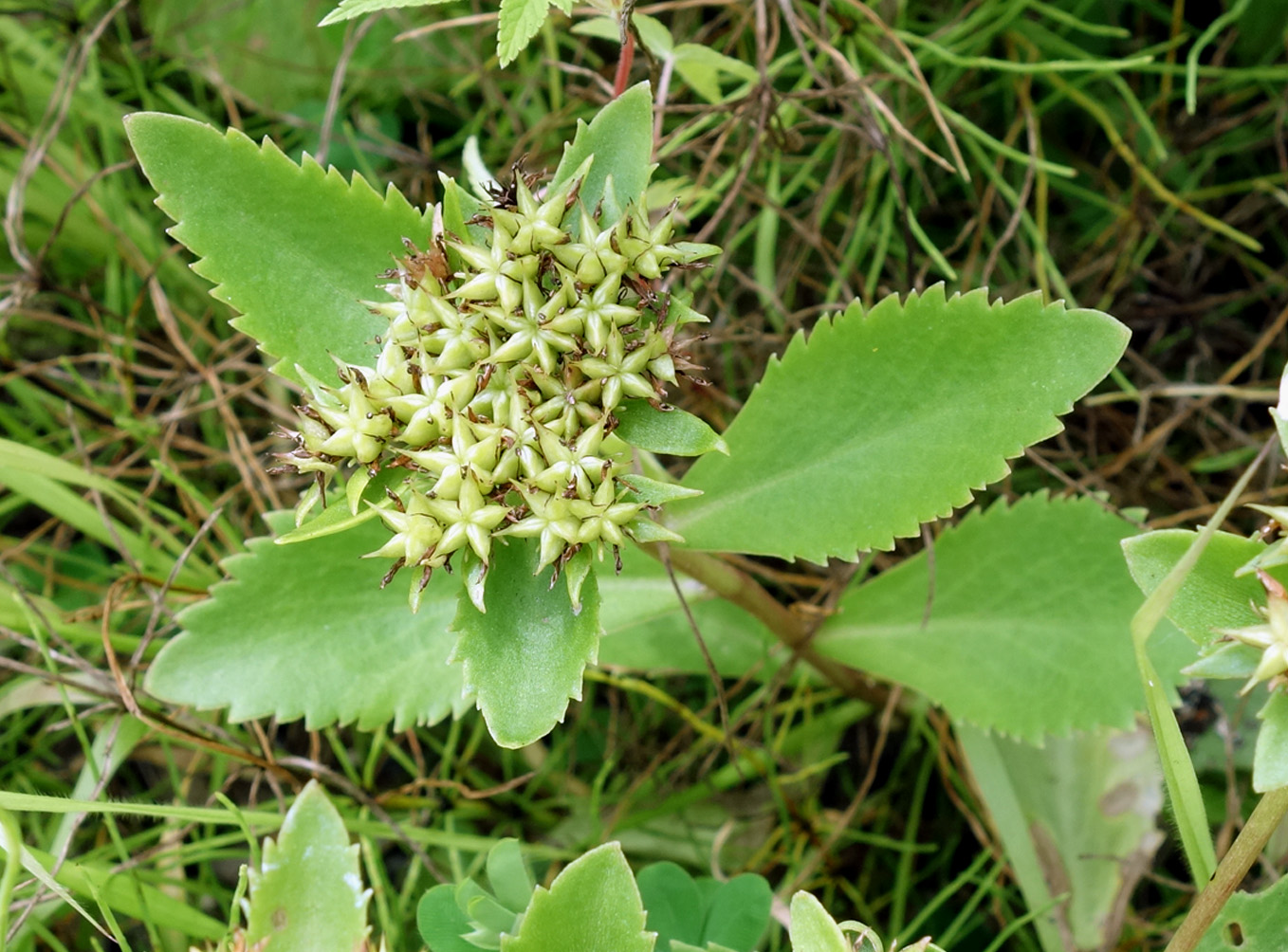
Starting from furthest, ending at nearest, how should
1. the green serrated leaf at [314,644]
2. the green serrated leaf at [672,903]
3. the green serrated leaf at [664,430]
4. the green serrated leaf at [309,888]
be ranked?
1. the green serrated leaf at [672,903]
2. the green serrated leaf at [314,644]
3. the green serrated leaf at [309,888]
4. the green serrated leaf at [664,430]

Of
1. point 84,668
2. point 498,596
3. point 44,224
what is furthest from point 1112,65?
point 44,224

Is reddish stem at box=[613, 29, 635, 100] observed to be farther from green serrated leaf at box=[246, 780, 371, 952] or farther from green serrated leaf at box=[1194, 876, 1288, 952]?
green serrated leaf at box=[1194, 876, 1288, 952]

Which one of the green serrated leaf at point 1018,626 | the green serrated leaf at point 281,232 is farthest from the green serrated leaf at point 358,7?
the green serrated leaf at point 1018,626

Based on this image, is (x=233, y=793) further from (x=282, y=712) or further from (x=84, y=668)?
(x=282, y=712)

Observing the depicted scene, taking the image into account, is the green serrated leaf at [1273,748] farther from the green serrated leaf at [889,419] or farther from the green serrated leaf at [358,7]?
the green serrated leaf at [358,7]

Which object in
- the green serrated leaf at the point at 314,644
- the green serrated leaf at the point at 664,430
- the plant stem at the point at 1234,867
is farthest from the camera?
the green serrated leaf at the point at 314,644

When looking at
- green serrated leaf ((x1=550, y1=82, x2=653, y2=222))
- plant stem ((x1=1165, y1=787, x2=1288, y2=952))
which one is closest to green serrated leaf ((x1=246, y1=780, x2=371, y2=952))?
green serrated leaf ((x1=550, y1=82, x2=653, y2=222))

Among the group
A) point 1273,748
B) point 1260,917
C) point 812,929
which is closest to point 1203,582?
point 1273,748
